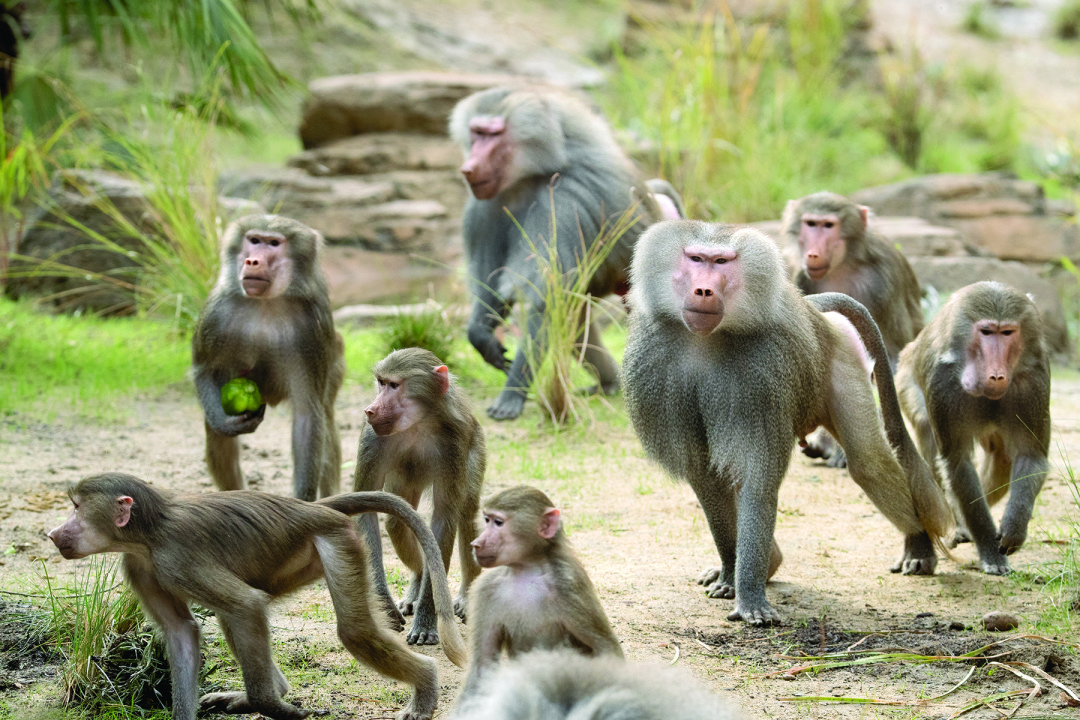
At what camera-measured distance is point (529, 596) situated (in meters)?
2.65

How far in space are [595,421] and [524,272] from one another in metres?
0.90

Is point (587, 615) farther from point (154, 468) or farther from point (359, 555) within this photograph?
point (154, 468)

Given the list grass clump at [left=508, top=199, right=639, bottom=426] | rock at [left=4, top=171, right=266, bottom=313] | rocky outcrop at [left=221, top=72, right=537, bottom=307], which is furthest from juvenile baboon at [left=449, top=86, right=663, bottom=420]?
rock at [left=4, top=171, right=266, bottom=313]

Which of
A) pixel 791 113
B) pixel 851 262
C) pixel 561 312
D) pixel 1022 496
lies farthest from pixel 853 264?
pixel 791 113

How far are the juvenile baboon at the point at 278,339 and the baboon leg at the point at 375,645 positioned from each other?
1426mm

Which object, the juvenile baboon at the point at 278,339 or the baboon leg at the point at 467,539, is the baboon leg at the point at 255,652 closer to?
the baboon leg at the point at 467,539

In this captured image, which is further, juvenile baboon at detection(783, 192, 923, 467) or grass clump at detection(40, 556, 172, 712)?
juvenile baboon at detection(783, 192, 923, 467)

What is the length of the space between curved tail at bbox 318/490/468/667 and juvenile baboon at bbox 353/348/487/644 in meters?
0.35

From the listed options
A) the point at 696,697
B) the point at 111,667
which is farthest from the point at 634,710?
the point at 111,667

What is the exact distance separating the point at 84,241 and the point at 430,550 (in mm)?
6724

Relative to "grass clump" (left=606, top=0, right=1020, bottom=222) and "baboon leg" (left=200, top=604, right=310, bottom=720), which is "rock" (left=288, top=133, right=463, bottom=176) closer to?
"grass clump" (left=606, top=0, right=1020, bottom=222)

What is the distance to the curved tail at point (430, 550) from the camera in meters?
2.89

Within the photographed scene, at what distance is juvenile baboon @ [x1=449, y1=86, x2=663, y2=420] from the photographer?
238 inches

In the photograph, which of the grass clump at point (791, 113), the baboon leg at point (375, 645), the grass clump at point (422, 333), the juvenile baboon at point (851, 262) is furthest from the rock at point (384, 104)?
the baboon leg at point (375, 645)
